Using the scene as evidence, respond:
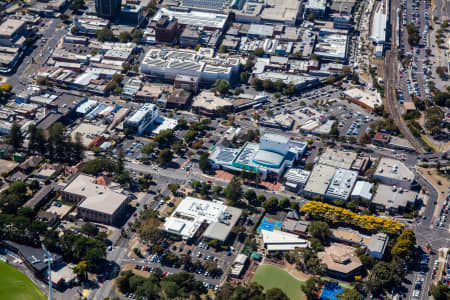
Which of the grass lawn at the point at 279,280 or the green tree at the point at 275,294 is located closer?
the green tree at the point at 275,294

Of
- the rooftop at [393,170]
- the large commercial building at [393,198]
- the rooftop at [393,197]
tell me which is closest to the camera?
the large commercial building at [393,198]

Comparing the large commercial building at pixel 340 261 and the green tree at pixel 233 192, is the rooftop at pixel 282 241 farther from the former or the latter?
the green tree at pixel 233 192

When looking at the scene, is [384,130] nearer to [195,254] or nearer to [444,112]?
[444,112]

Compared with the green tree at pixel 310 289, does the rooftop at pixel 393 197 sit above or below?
above

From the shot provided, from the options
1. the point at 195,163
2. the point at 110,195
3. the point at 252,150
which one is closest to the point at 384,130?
the point at 252,150

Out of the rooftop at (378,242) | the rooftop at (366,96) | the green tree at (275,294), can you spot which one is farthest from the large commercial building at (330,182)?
the rooftop at (366,96)

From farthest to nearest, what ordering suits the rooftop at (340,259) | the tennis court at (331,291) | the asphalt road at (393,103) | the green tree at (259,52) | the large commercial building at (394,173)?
the green tree at (259,52), the asphalt road at (393,103), the large commercial building at (394,173), the rooftop at (340,259), the tennis court at (331,291)

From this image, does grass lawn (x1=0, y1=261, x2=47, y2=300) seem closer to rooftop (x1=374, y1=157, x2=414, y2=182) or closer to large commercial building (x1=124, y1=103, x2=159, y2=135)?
large commercial building (x1=124, y1=103, x2=159, y2=135)

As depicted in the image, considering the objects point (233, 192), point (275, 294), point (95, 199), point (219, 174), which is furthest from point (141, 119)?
point (275, 294)

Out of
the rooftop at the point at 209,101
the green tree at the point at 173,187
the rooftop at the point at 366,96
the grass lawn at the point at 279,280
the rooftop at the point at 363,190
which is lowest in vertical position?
the grass lawn at the point at 279,280
